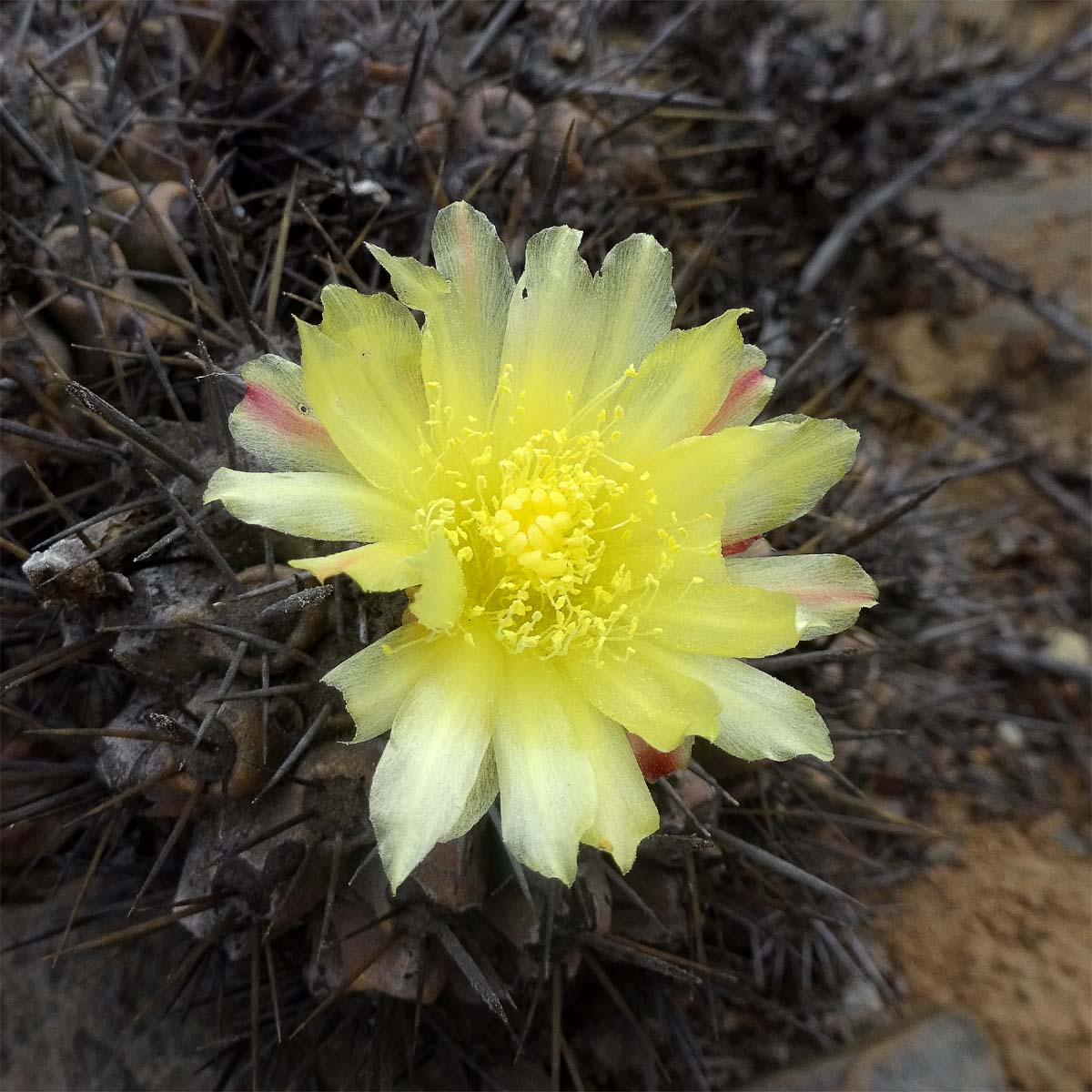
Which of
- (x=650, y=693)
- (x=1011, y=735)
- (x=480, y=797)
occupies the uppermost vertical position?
(x=650, y=693)

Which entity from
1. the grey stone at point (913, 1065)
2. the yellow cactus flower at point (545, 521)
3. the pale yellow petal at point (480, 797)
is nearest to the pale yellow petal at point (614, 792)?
the yellow cactus flower at point (545, 521)

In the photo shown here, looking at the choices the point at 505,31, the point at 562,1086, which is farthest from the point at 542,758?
the point at 505,31

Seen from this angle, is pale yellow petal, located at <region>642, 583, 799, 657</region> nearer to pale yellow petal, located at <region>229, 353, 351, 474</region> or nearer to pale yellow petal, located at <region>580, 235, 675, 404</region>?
pale yellow petal, located at <region>580, 235, 675, 404</region>

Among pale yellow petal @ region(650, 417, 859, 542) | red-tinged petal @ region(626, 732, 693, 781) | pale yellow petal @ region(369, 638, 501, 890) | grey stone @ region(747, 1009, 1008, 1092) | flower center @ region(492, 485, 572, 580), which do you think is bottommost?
grey stone @ region(747, 1009, 1008, 1092)

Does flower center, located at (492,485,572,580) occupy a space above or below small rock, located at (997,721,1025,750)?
above

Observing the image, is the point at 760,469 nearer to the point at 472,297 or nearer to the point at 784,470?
the point at 784,470

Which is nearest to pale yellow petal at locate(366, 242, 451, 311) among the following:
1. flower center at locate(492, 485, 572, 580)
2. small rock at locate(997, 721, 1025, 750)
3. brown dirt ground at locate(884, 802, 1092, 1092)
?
flower center at locate(492, 485, 572, 580)

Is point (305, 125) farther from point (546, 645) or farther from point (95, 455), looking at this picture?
point (546, 645)

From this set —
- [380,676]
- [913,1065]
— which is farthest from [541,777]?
[913,1065]
